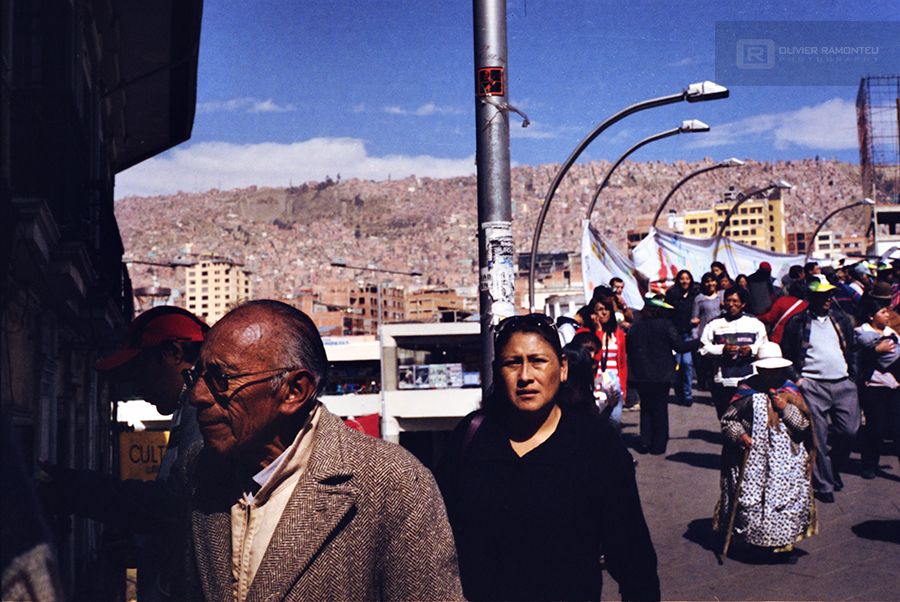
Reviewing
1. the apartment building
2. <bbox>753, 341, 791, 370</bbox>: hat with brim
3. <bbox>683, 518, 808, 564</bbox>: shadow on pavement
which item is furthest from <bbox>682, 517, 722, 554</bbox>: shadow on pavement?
the apartment building

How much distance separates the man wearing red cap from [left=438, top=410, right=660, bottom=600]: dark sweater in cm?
95

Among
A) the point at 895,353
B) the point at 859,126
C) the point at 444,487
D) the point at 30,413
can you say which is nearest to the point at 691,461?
the point at 895,353

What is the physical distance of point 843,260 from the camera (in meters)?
19.3

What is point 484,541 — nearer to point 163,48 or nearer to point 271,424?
point 271,424

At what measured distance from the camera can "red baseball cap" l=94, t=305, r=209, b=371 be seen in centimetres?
305

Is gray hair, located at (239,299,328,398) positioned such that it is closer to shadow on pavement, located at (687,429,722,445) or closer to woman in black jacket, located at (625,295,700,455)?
woman in black jacket, located at (625,295,700,455)

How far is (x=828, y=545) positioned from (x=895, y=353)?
8.47ft

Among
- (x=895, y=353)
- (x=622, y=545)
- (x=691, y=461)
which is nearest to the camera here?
(x=622, y=545)

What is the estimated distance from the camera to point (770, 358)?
6.39 metres

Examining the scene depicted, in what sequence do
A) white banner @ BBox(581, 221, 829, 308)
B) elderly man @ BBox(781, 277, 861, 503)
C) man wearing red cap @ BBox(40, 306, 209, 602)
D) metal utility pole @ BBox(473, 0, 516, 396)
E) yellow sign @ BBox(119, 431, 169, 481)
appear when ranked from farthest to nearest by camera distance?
yellow sign @ BBox(119, 431, 169, 481), white banner @ BBox(581, 221, 829, 308), elderly man @ BBox(781, 277, 861, 503), metal utility pole @ BBox(473, 0, 516, 396), man wearing red cap @ BBox(40, 306, 209, 602)

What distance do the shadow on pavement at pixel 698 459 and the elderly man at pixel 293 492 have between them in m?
8.04

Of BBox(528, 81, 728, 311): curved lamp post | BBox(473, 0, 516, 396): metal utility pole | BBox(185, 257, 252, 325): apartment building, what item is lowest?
BBox(185, 257, 252, 325): apartment building

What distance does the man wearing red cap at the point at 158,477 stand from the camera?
2.10 m

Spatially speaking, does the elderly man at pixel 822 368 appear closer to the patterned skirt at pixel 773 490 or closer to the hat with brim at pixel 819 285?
the hat with brim at pixel 819 285
